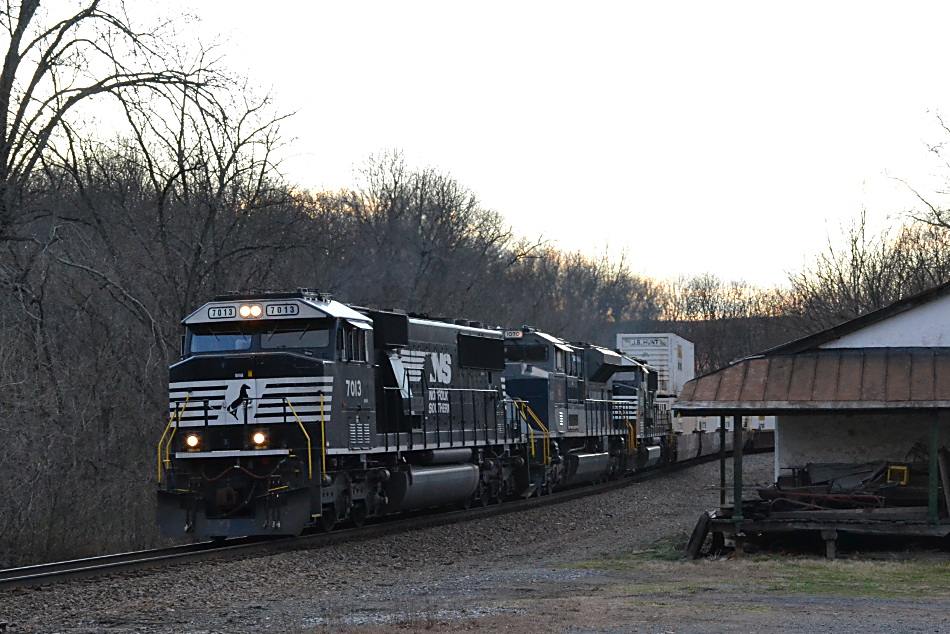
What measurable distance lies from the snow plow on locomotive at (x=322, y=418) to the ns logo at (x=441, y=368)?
37 millimetres

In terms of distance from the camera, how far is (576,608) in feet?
36.0

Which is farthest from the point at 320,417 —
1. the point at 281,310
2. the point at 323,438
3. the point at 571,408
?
the point at 571,408

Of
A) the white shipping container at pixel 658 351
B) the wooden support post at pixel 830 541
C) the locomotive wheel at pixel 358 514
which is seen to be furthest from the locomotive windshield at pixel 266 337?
the white shipping container at pixel 658 351

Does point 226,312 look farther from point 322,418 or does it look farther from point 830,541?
point 830,541

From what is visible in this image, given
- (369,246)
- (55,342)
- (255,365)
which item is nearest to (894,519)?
(255,365)

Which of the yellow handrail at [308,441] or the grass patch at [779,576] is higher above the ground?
the yellow handrail at [308,441]

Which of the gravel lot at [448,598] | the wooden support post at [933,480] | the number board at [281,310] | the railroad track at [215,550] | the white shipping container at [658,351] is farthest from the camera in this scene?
the white shipping container at [658,351]

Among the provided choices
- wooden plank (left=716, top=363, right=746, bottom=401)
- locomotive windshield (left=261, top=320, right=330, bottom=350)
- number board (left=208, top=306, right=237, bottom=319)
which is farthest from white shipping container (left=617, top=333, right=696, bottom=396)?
number board (left=208, top=306, right=237, bottom=319)

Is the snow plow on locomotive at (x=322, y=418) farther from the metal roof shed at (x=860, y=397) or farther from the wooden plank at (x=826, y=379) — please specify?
the wooden plank at (x=826, y=379)

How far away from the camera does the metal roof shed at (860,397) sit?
1564cm

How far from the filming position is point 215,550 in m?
15.4

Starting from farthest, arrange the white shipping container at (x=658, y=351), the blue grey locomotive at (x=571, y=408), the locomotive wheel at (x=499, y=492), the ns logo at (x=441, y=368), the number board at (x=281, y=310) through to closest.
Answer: the white shipping container at (x=658, y=351) < the blue grey locomotive at (x=571, y=408) < the locomotive wheel at (x=499, y=492) < the ns logo at (x=441, y=368) < the number board at (x=281, y=310)

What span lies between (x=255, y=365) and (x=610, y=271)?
90.1 m

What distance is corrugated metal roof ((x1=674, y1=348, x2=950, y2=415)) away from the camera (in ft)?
51.8
